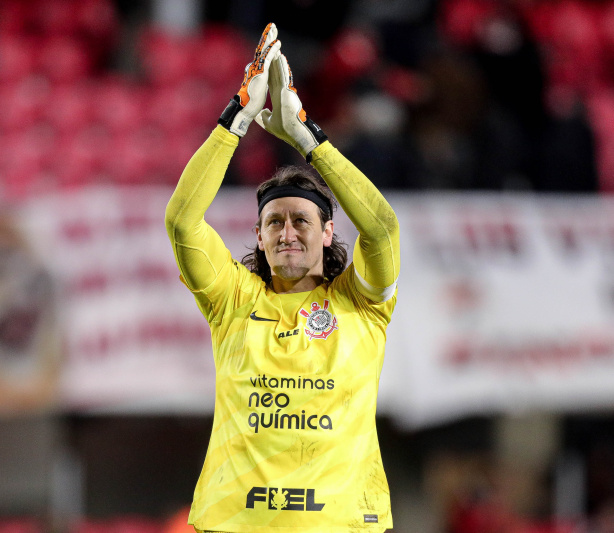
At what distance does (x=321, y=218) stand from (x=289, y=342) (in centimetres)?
50

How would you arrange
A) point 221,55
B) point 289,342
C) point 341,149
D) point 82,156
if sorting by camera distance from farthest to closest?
1. point 221,55
2. point 82,156
3. point 341,149
4. point 289,342

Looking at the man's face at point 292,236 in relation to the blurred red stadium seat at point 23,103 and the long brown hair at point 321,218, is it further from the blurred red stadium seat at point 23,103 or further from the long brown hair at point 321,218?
the blurred red stadium seat at point 23,103

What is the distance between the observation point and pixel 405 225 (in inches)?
249

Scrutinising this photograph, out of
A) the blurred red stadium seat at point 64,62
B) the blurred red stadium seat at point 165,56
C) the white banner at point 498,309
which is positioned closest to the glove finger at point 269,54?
the white banner at point 498,309

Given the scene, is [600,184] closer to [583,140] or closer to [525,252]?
[583,140]

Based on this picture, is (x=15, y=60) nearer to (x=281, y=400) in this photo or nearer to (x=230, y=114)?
(x=230, y=114)

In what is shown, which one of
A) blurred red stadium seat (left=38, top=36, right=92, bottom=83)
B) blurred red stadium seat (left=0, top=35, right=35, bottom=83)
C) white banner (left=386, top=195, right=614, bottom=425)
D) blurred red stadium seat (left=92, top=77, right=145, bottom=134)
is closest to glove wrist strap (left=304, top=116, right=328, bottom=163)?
white banner (left=386, top=195, right=614, bottom=425)

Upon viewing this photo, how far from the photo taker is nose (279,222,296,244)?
325 cm

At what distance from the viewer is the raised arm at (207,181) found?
3086 mm

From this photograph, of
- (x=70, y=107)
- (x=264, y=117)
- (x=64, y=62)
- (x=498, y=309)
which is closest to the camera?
(x=264, y=117)

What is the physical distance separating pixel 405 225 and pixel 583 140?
1.93 m

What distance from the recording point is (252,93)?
3.14 meters

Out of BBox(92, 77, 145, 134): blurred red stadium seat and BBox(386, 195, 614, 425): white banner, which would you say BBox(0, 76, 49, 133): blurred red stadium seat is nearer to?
BBox(92, 77, 145, 134): blurred red stadium seat

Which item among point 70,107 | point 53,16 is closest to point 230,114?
point 70,107
